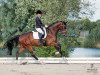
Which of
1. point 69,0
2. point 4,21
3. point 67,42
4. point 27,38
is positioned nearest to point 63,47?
point 67,42

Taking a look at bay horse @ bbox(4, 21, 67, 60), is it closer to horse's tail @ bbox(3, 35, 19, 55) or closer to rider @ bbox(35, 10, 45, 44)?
horse's tail @ bbox(3, 35, 19, 55)

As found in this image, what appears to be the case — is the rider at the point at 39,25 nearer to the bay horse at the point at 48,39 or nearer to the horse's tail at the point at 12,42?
the bay horse at the point at 48,39

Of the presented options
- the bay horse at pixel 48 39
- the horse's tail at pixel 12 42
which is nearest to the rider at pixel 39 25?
the bay horse at pixel 48 39

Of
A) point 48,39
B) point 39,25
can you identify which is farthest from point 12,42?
point 39,25

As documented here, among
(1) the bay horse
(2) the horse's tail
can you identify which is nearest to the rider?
(1) the bay horse

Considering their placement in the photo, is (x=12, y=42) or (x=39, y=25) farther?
(x=12, y=42)

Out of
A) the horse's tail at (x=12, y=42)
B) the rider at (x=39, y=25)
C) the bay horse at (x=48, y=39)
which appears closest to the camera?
the rider at (x=39, y=25)

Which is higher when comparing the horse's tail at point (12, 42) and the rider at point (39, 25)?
the rider at point (39, 25)

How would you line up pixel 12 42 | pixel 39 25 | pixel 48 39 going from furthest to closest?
pixel 12 42
pixel 48 39
pixel 39 25

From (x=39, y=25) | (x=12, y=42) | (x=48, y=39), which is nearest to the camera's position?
(x=39, y=25)

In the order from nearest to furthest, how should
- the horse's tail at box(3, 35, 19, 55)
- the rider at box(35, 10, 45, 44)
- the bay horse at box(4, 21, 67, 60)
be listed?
the rider at box(35, 10, 45, 44), the bay horse at box(4, 21, 67, 60), the horse's tail at box(3, 35, 19, 55)

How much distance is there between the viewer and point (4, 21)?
37.7 meters

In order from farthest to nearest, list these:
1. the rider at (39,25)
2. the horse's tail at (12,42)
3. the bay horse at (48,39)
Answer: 1. the horse's tail at (12,42)
2. the bay horse at (48,39)
3. the rider at (39,25)

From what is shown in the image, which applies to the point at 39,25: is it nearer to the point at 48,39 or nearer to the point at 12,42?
the point at 48,39
